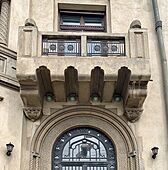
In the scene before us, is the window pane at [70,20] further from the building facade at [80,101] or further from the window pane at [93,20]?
the building facade at [80,101]

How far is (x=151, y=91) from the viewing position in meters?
12.4

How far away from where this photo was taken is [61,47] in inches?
452

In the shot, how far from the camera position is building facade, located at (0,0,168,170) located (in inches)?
431

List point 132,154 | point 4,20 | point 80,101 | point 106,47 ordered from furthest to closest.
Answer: point 4,20, point 80,101, point 106,47, point 132,154

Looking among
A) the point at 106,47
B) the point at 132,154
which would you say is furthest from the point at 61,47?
the point at 132,154

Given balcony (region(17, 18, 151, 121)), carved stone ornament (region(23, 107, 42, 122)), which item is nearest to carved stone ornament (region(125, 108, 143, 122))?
balcony (region(17, 18, 151, 121))

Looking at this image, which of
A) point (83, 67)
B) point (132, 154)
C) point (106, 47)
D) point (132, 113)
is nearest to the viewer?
point (83, 67)

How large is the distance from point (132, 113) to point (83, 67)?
192 cm

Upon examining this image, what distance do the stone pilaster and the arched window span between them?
10.2 ft

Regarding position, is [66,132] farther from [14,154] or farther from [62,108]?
[14,154]

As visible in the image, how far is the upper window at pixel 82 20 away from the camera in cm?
1380

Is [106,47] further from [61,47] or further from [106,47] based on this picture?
[61,47]

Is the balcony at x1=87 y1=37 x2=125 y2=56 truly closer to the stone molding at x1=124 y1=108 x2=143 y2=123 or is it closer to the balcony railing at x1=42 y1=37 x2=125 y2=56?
the balcony railing at x1=42 y1=37 x2=125 y2=56

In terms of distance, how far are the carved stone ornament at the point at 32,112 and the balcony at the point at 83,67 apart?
76mm
